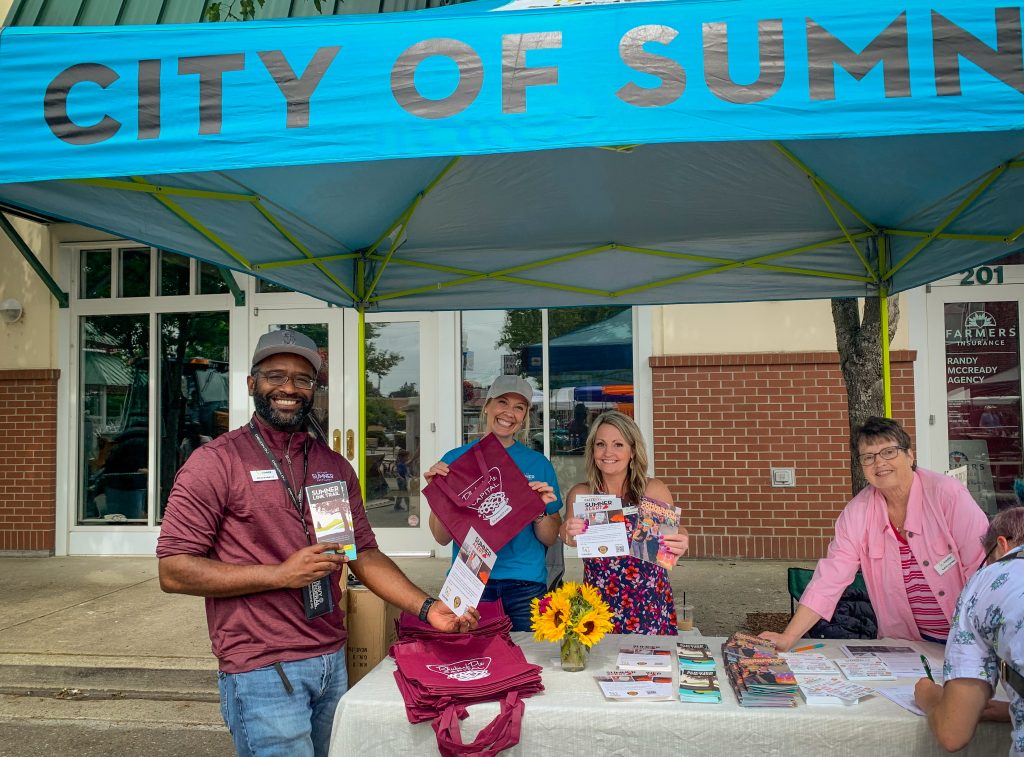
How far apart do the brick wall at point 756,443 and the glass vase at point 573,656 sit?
16.7 feet

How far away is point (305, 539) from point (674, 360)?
5942 millimetres

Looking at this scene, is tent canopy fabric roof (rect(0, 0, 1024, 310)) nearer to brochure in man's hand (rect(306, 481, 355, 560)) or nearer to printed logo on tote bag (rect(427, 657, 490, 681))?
brochure in man's hand (rect(306, 481, 355, 560))

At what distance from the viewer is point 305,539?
224 centimetres

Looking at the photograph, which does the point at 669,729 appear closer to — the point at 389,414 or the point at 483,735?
the point at 483,735

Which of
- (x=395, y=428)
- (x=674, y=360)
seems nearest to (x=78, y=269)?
(x=395, y=428)

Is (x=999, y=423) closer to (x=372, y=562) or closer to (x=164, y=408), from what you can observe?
(x=372, y=562)

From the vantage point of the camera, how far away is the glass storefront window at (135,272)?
9.12m

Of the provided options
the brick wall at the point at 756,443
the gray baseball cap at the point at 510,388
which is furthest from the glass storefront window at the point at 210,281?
the gray baseball cap at the point at 510,388

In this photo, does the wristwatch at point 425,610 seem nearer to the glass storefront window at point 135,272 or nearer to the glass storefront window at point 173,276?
the glass storefront window at point 173,276

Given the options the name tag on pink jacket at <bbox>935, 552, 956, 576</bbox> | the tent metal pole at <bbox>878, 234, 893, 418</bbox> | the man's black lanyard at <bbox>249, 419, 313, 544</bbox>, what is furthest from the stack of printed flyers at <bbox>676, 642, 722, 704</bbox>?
the tent metal pole at <bbox>878, 234, 893, 418</bbox>

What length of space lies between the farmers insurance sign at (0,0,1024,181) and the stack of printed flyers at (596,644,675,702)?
1.65 m

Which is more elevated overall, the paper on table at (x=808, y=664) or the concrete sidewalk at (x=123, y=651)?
the paper on table at (x=808, y=664)

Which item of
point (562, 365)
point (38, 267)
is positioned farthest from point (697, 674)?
point (38, 267)

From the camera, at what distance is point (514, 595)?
11.5ft
